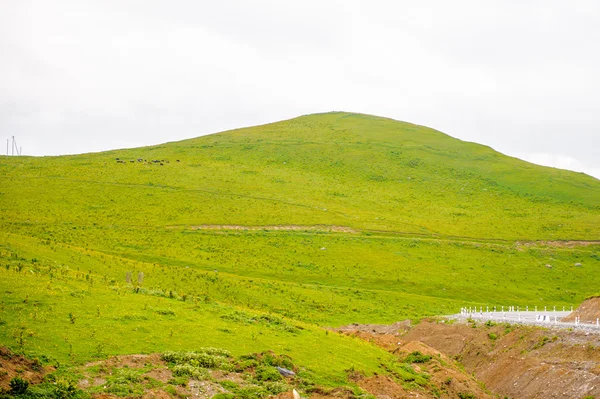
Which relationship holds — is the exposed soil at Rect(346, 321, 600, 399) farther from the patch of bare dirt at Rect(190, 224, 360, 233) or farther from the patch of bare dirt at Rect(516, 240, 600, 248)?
the patch of bare dirt at Rect(516, 240, 600, 248)

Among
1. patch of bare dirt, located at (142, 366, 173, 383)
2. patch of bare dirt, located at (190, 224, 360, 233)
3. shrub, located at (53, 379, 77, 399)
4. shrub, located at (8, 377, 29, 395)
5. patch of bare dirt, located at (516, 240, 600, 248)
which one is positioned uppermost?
patch of bare dirt, located at (190, 224, 360, 233)

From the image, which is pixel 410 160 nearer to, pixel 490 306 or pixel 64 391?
pixel 490 306

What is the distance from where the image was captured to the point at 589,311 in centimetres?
4206

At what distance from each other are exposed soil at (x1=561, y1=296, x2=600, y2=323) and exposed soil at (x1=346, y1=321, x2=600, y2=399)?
291 inches

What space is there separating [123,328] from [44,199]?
74871 mm

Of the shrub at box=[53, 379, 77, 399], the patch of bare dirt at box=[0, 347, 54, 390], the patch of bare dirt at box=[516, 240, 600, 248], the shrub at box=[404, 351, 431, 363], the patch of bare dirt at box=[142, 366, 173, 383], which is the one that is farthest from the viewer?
the patch of bare dirt at box=[516, 240, 600, 248]

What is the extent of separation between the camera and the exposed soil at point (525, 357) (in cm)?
2617

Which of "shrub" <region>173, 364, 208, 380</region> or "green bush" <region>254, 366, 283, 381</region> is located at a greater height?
"shrub" <region>173, 364, 208, 380</region>

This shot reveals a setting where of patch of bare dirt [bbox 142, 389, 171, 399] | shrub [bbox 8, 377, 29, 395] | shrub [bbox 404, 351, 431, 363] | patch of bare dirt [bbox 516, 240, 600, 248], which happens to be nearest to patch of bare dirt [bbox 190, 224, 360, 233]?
patch of bare dirt [bbox 516, 240, 600, 248]

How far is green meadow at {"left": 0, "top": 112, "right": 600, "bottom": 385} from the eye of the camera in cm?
2528

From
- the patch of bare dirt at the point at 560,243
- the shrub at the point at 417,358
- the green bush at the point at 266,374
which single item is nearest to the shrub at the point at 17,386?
the green bush at the point at 266,374

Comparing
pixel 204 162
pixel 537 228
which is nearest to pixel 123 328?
pixel 537 228

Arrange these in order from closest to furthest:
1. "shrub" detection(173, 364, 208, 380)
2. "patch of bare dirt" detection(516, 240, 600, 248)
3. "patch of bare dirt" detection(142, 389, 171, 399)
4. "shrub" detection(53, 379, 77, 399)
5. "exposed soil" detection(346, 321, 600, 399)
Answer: "shrub" detection(53, 379, 77, 399), "patch of bare dirt" detection(142, 389, 171, 399), "shrub" detection(173, 364, 208, 380), "exposed soil" detection(346, 321, 600, 399), "patch of bare dirt" detection(516, 240, 600, 248)

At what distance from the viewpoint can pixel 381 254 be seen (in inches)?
3115
